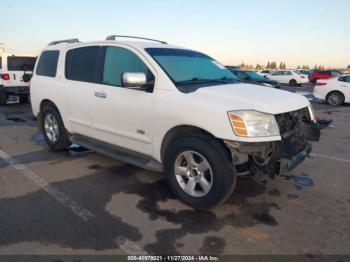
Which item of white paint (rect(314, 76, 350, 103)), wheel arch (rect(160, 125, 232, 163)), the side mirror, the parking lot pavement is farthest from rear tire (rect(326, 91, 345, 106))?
the side mirror

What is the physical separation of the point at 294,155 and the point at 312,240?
3.18 ft

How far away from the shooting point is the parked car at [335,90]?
1368 centimetres

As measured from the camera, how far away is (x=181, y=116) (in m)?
3.34

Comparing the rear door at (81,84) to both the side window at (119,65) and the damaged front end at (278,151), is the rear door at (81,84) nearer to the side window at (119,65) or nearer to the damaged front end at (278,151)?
the side window at (119,65)

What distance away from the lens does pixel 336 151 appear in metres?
6.04

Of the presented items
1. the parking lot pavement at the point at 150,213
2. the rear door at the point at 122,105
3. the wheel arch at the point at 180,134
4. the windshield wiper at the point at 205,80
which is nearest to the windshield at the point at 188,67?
the windshield wiper at the point at 205,80

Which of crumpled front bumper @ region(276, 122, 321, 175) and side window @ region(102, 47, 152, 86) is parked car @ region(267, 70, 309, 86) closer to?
crumpled front bumper @ region(276, 122, 321, 175)

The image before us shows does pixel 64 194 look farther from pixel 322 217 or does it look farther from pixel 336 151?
pixel 336 151

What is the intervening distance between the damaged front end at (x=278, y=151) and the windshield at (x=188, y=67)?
3.62ft

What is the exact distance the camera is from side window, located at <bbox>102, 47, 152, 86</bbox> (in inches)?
154

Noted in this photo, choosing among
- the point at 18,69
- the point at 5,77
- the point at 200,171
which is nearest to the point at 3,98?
the point at 5,77

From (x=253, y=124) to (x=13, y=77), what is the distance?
10.7 metres

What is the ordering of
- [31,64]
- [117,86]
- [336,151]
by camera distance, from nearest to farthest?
[117,86], [336,151], [31,64]

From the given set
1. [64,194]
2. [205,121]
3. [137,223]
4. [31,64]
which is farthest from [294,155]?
[31,64]
